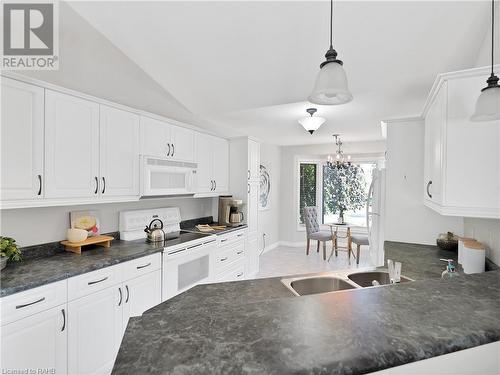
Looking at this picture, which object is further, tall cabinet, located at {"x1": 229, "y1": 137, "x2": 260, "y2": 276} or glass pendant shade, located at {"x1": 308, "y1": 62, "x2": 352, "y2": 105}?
tall cabinet, located at {"x1": 229, "y1": 137, "x2": 260, "y2": 276}

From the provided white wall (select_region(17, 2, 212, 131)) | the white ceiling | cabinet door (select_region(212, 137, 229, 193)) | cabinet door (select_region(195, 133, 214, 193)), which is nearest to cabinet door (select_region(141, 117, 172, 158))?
white wall (select_region(17, 2, 212, 131))

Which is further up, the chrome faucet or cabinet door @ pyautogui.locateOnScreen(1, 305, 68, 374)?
the chrome faucet

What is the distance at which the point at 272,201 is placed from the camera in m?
6.34

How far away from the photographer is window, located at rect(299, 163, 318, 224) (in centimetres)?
667

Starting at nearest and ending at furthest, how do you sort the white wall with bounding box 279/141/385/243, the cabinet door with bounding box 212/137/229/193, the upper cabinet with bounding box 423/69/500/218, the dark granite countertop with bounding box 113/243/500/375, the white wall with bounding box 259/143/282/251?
the dark granite countertop with bounding box 113/243/500/375, the upper cabinet with bounding box 423/69/500/218, the cabinet door with bounding box 212/137/229/193, the white wall with bounding box 259/143/282/251, the white wall with bounding box 279/141/385/243

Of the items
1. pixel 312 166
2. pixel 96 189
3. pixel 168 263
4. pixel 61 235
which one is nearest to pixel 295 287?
pixel 168 263

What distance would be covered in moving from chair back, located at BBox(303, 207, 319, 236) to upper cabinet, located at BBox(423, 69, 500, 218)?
4048 millimetres

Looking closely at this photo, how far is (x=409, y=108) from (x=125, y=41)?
9.53 ft

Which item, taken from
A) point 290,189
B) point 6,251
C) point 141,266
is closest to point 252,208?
point 141,266

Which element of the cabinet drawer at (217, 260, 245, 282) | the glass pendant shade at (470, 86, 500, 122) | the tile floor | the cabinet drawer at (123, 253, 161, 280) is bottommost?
the tile floor

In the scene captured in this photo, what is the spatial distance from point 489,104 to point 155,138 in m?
2.86

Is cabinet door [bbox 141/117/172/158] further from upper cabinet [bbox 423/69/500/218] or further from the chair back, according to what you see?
the chair back

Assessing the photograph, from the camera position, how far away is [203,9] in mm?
1928

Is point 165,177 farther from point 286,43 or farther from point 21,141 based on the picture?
point 286,43
